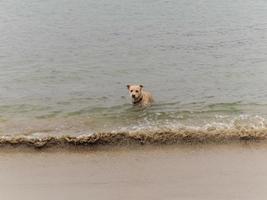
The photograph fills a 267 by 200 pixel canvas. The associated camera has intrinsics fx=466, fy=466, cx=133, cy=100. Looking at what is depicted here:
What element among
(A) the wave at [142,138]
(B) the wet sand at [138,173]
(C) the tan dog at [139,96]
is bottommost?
(B) the wet sand at [138,173]

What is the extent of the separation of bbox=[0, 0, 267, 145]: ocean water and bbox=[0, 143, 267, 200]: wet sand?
0.97 meters

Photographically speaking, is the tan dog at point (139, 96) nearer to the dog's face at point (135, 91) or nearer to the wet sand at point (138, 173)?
the dog's face at point (135, 91)

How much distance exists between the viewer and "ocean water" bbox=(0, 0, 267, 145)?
1071 centimetres

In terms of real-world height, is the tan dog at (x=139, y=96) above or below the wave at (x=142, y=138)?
above

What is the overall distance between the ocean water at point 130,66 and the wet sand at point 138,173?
3.19 feet

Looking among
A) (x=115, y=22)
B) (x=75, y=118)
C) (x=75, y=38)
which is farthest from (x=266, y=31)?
(x=75, y=118)

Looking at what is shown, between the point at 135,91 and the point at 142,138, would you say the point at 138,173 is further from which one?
the point at 135,91

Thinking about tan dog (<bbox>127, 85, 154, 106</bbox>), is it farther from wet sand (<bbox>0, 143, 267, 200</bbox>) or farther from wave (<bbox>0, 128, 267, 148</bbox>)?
wet sand (<bbox>0, 143, 267, 200</bbox>)

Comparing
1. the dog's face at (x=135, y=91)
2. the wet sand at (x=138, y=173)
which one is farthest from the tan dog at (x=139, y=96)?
the wet sand at (x=138, y=173)

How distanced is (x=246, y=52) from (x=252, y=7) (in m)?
7.49

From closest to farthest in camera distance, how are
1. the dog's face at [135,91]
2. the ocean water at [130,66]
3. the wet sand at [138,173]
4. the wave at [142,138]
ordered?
the wet sand at [138,173] < the wave at [142,138] < the ocean water at [130,66] < the dog's face at [135,91]

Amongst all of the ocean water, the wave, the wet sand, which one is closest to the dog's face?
the ocean water

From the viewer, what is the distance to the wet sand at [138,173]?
7.07m

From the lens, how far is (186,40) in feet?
57.7
